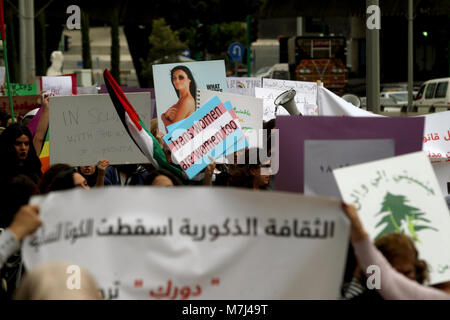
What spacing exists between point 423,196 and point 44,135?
207 inches

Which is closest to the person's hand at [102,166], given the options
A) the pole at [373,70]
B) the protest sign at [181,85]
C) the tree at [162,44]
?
the protest sign at [181,85]

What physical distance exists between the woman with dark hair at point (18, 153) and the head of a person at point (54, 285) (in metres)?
3.47

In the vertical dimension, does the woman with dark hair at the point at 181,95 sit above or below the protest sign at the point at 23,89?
above

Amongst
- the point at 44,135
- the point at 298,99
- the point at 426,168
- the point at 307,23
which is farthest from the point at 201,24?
the point at 307,23

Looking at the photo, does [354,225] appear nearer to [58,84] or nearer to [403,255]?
[403,255]

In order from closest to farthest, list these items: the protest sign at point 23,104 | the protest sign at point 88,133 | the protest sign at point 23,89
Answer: the protest sign at point 88,133 → the protest sign at point 23,104 → the protest sign at point 23,89

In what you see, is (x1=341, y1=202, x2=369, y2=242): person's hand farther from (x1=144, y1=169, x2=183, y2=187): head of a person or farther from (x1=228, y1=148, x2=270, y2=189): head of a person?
(x1=228, y1=148, x2=270, y2=189): head of a person

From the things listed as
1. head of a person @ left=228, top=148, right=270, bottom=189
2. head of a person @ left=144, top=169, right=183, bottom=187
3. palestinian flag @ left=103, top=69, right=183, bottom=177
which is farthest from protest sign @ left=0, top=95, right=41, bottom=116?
head of a person @ left=144, top=169, right=183, bottom=187

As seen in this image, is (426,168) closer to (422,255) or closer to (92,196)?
(422,255)

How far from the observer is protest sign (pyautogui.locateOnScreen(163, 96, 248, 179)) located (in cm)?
653

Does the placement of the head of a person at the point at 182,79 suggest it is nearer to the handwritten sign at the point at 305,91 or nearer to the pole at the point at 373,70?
the handwritten sign at the point at 305,91

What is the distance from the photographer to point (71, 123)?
297 inches

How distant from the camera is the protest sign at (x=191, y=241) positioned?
3.29m

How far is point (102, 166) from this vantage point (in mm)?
7258
